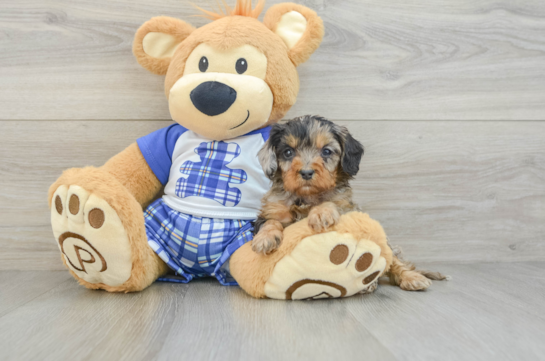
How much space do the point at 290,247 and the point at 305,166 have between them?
33 cm

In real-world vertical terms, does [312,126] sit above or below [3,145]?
above

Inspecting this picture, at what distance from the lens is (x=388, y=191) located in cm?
225

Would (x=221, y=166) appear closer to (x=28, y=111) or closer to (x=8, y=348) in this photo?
(x=8, y=348)

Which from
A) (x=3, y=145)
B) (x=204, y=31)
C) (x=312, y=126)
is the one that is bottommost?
(x=3, y=145)

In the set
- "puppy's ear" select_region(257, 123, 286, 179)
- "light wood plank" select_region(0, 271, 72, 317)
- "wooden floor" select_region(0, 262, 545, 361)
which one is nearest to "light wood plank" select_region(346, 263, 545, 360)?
"wooden floor" select_region(0, 262, 545, 361)

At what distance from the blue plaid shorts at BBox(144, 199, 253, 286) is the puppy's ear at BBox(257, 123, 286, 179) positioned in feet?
1.00

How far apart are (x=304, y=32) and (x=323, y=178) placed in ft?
2.52

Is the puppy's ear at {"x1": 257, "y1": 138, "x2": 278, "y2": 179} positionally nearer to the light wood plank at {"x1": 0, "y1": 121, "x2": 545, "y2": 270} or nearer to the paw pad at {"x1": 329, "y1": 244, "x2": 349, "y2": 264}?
the paw pad at {"x1": 329, "y1": 244, "x2": 349, "y2": 264}

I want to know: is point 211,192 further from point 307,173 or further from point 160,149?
point 307,173

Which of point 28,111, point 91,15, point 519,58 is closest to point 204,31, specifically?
point 91,15

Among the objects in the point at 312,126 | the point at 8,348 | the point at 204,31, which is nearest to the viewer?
the point at 8,348

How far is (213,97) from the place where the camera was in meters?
1.64

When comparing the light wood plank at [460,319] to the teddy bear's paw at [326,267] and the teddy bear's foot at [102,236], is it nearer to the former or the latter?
the teddy bear's paw at [326,267]

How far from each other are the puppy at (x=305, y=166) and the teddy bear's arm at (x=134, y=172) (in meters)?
0.62
